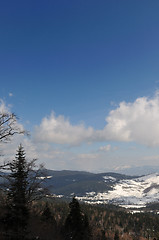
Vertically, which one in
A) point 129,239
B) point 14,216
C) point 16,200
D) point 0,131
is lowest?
point 129,239

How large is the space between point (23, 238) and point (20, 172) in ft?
30.7

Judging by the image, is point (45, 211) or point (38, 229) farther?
point (45, 211)

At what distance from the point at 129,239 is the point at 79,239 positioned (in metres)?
159

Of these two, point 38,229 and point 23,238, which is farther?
point 38,229

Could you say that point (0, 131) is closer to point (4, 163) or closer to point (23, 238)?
point (4, 163)

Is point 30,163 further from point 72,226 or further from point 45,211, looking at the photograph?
point 45,211

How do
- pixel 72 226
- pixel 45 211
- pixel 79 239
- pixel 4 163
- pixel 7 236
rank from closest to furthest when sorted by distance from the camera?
pixel 7 236
pixel 4 163
pixel 79 239
pixel 72 226
pixel 45 211

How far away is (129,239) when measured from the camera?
168 m

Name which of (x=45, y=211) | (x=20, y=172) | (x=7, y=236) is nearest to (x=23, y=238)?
(x=7, y=236)

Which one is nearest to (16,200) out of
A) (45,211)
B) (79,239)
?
(79,239)

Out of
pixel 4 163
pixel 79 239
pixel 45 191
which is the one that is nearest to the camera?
pixel 4 163

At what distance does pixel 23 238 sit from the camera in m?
19.4

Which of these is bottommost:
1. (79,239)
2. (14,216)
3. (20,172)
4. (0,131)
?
(79,239)

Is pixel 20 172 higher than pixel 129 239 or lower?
higher
